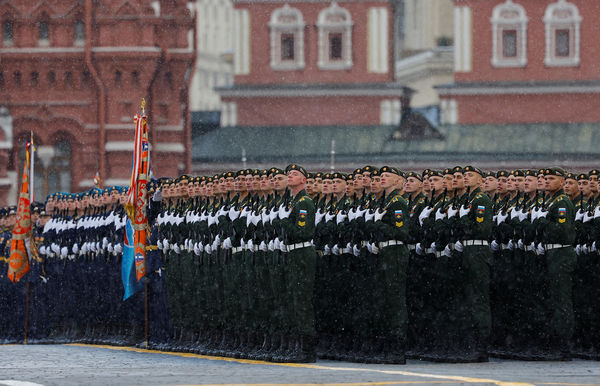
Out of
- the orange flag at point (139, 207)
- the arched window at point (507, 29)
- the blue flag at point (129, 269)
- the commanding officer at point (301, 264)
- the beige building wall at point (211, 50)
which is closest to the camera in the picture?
the commanding officer at point (301, 264)

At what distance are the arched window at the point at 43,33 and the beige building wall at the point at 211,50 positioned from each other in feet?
148

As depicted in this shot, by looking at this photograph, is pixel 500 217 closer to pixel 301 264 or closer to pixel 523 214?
pixel 523 214

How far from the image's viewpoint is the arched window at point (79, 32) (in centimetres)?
4497

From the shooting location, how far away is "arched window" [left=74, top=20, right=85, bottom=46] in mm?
44969

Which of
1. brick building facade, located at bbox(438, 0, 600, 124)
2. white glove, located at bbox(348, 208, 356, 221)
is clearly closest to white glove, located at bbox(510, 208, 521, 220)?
white glove, located at bbox(348, 208, 356, 221)

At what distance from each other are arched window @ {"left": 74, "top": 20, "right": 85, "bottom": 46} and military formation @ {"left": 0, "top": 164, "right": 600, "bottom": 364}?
101 ft

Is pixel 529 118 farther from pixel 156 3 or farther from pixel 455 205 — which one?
pixel 455 205

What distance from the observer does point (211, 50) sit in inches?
3816

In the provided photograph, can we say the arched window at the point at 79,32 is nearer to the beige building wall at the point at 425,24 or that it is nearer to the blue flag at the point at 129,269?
the blue flag at the point at 129,269

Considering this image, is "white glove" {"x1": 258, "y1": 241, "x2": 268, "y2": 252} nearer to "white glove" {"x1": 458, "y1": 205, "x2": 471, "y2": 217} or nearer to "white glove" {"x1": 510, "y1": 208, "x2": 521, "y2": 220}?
"white glove" {"x1": 458, "y1": 205, "x2": 471, "y2": 217}

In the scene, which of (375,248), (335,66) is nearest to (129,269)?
(375,248)

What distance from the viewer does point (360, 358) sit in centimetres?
1312

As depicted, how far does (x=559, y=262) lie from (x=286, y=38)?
128 feet

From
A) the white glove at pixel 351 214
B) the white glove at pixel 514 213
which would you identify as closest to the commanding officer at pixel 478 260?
the white glove at pixel 514 213
